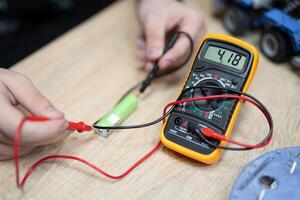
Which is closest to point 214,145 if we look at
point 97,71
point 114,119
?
point 114,119

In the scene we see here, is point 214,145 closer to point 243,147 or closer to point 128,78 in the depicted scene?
point 243,147

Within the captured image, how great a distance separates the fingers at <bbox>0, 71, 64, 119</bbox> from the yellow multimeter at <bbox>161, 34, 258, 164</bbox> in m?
0.15

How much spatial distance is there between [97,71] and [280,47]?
32cm

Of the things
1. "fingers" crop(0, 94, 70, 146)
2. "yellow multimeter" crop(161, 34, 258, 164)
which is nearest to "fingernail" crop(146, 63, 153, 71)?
"yellow multimeter" crop(161, 34, 258, 164)

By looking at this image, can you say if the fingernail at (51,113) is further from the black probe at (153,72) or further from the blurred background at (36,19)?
the blurred background at (36,19)

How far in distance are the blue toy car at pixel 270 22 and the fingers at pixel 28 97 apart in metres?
0.38

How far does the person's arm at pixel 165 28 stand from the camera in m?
0.57

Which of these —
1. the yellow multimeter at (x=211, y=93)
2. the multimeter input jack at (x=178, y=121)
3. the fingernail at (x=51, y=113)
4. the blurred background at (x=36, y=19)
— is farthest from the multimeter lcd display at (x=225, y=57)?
the blurred background at (x=36, y=19)

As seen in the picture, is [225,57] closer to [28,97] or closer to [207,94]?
[207,94]

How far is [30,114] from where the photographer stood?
0.45 m

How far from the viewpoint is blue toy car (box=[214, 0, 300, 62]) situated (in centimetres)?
57

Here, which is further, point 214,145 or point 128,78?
point 128,78

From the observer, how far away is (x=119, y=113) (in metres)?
0.52

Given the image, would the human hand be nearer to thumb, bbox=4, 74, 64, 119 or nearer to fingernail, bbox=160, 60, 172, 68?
thumb, bbox=4, 74, 64, 119
